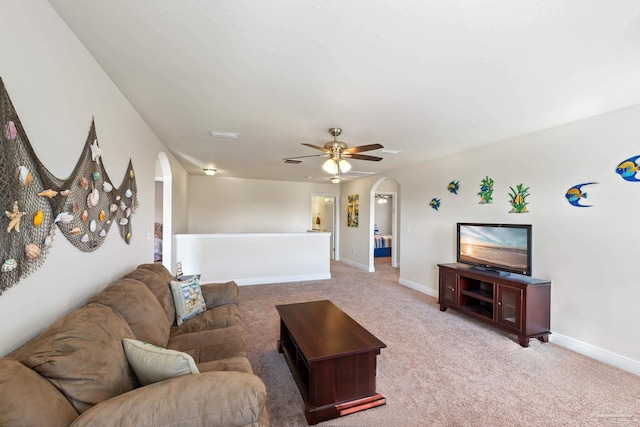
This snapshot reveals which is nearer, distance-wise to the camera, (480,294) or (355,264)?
(480,294)

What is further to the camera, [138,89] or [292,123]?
[292,123]

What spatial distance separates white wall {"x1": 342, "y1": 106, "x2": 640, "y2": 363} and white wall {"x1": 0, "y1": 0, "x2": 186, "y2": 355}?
13.9ft

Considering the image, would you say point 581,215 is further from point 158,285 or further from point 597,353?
point 158,285

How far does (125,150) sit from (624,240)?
15.1 feet

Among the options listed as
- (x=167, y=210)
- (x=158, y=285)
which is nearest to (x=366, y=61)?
(x=158, y=285)

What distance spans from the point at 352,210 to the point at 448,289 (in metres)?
3.99

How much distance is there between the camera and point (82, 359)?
1109 millimetres

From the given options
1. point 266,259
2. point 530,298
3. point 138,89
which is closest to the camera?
point 138,89

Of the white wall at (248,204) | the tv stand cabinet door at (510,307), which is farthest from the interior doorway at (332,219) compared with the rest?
the tv stand cabinet door at (510,307)

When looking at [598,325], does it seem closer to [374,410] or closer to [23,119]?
[374,410]

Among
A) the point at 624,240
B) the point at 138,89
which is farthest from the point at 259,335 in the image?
the point at 624,240

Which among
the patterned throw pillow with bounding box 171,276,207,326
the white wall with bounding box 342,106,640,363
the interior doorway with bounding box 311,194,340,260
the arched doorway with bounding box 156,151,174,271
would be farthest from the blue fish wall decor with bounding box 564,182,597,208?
the interior doorway with bounding box 311,194,340,260

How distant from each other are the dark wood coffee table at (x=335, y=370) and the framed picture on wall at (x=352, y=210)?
5.22 metres

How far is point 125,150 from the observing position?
8.20 feet
